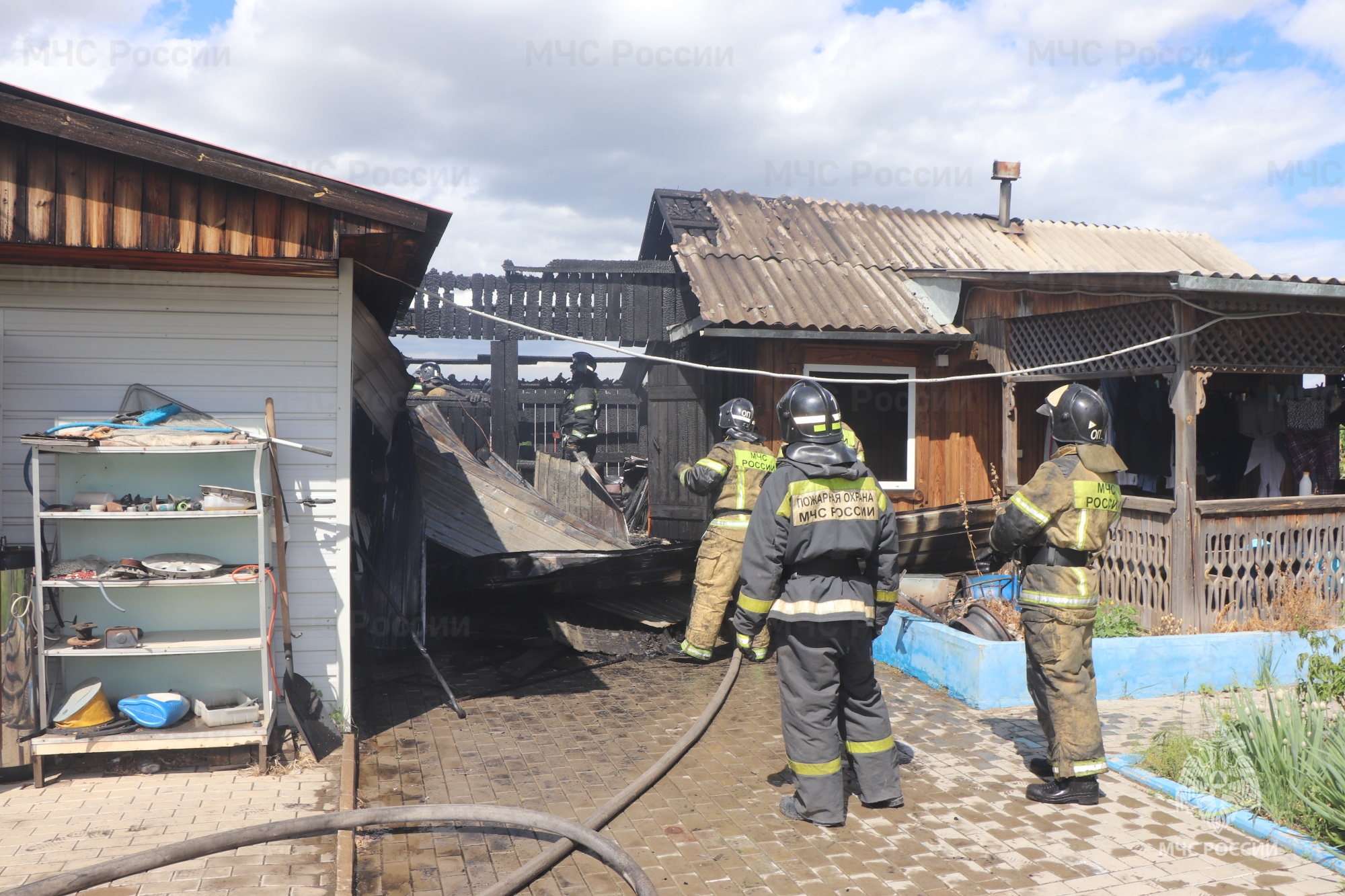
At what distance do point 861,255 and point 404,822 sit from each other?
29.2 ft

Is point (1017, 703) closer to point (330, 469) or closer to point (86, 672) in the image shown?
point (330, 469)

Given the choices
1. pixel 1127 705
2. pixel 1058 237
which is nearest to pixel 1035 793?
pixel 1127 705

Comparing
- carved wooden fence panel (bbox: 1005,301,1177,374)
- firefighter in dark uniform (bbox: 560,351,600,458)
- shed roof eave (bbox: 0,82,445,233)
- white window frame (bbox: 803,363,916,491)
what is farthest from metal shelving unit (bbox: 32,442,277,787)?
firefighter in dark uniform (bbox: 560,351,600,458)

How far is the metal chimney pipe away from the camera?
1265 cm

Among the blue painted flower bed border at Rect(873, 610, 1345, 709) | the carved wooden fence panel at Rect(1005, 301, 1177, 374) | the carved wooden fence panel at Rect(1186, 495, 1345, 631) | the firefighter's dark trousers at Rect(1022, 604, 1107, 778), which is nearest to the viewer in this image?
the firefighter's dark trousers at Rect(1022, 604, 1107, 778)

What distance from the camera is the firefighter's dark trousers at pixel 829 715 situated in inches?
172

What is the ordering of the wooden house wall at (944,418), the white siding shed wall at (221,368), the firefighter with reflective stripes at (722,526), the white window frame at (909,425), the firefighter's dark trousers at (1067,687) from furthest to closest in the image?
1. the white window frame at (909,425)
2. the wooden house wall at (944,418)
3. the firefighter with reflective stripes at (722,526)
4. the white siding shed wall at (221,368)
5. the firefighter's dark trousers at (1067,687)

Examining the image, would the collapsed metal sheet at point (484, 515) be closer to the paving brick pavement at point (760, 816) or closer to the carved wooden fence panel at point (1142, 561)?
the paving brick pavement at point (760, 816)

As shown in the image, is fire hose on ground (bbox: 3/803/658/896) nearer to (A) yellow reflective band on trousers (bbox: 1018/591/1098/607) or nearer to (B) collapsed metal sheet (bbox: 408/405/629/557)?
(A) yellow reflective band on trousers (bbox: 1018/591/1098/607)

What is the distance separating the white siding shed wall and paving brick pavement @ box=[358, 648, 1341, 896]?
110 cm

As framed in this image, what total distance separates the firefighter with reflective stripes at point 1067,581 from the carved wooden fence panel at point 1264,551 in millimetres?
3348

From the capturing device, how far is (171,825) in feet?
14.1

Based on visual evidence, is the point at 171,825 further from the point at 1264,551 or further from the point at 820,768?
the point at 1264,551

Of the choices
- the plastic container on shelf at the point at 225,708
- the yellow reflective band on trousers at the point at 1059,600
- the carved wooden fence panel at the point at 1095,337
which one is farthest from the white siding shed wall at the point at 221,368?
the carved wooden fence panel at the point at 1095,337
